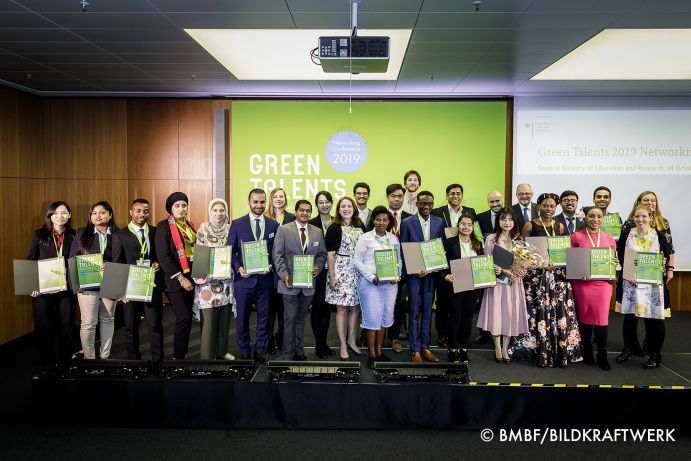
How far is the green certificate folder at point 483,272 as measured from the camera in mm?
4383

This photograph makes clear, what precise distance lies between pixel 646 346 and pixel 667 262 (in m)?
0.86

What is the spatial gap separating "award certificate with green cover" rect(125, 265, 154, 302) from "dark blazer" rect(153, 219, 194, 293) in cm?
21

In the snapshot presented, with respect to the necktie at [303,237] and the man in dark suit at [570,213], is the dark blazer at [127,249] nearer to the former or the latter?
the necktie at [303,237]

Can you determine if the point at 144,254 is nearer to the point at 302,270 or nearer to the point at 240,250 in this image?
the point at 240,250

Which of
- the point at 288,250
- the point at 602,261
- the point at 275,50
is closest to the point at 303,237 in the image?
the point at 288,250

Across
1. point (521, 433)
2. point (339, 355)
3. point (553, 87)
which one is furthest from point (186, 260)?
point (553, 87)

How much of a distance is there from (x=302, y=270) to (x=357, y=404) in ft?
3.93

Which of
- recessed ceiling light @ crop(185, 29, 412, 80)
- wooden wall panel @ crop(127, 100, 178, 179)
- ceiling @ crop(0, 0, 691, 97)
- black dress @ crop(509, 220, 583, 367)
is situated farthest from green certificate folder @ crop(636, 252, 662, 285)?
wooden wall panel @ crop(127, 100, 178, 179)

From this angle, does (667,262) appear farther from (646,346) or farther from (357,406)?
(357,406)

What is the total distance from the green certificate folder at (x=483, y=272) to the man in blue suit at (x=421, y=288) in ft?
1.40

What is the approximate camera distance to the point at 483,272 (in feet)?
14.4

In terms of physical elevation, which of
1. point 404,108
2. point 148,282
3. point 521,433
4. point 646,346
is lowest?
point 521,433

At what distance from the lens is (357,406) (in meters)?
3.95

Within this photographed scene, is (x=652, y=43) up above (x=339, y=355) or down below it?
above
